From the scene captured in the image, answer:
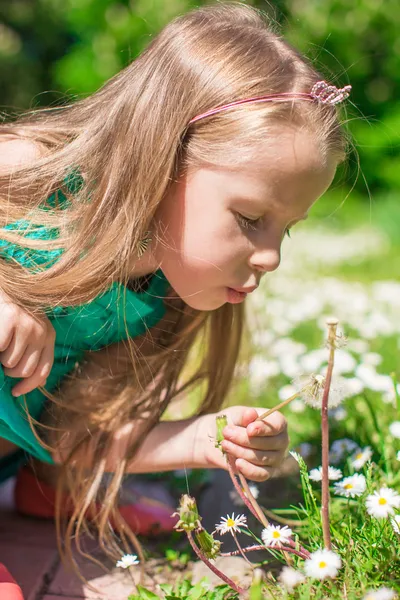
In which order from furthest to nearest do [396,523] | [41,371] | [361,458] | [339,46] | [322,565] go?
[339,46]
[361,458]
[41,371]
[396,523]
[322,565]

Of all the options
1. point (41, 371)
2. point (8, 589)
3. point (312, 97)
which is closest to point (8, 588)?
point (8, 589)

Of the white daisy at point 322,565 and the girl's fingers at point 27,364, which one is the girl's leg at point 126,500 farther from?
the white daisy at point 322,565

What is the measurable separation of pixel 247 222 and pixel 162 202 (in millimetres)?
213

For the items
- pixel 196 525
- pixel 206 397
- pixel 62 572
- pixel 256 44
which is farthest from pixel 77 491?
pixel 256 44

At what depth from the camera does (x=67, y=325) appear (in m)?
1.87

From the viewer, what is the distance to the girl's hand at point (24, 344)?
1541mm

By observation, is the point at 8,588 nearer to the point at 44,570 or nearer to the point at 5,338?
the point at 44,570

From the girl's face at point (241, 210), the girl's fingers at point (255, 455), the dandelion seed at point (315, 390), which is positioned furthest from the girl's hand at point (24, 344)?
the dandelion seed at point (315, 390)

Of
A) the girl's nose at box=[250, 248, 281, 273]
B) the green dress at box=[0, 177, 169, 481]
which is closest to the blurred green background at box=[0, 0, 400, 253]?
the green dress at box=[0, 177, 169, 481]

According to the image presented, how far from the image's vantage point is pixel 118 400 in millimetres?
1926

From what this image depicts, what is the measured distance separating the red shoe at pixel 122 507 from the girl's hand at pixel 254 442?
0.47 meters

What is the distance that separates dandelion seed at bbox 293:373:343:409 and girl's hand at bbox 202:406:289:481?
7.1 inches

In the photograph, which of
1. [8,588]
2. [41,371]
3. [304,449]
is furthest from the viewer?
[304,449]

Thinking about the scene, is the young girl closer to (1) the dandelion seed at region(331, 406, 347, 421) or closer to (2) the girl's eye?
(2) the girl's eye
